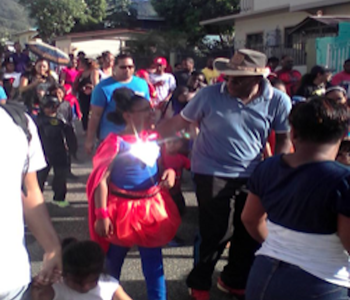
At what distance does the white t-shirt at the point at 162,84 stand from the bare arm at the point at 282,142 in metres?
4.34

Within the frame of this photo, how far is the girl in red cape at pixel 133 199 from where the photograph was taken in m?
2.97

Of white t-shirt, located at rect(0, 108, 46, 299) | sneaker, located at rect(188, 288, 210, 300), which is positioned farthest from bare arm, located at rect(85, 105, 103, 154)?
white t-shirt, located at rect(0, 108, 46, 299)

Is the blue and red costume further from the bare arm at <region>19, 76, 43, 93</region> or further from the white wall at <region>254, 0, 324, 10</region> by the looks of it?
the white wall at <region>254, 0, 324, 10</region>

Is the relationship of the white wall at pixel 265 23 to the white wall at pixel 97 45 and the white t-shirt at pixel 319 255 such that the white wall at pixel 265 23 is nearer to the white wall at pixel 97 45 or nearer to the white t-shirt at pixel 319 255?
the white wall at pixel 97 45

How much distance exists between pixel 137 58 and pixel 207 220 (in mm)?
20181

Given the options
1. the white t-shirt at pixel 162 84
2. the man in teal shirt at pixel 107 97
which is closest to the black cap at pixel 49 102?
the man in teal shirt at pixel 107 97

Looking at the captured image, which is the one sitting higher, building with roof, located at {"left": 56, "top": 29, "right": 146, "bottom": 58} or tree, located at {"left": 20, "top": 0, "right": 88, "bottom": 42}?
tree, located at {"left": 20, "top": 0, "right": 88, "bottom": 42}

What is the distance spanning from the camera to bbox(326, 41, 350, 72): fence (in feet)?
33.2

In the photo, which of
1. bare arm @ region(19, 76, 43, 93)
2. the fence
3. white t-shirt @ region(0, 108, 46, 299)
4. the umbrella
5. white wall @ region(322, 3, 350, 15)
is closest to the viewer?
white t-shirt @ region(0, 108, 46, 299)

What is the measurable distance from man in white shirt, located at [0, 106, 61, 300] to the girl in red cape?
1047 millimetres

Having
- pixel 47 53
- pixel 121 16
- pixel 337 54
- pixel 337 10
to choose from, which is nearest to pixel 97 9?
pixel 121 16

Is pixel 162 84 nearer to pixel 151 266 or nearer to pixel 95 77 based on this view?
pixel 95 77

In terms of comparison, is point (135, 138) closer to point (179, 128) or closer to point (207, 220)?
point (179, 128)

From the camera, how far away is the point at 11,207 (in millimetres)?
1716
